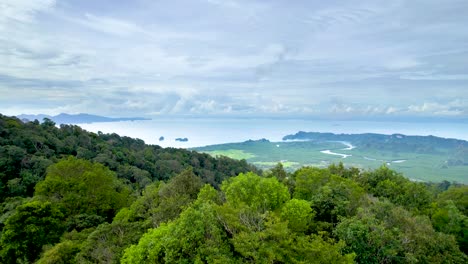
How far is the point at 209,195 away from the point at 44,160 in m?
36.2

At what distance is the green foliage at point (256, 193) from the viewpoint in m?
20.6

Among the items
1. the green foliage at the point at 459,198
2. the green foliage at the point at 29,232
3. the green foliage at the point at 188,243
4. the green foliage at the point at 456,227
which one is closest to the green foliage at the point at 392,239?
the green foliage at the point at 456,227

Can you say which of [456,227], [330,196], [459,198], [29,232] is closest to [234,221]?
[330,196]

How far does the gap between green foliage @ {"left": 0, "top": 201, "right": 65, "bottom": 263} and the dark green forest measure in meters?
0.07

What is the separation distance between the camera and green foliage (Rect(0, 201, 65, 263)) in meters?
24.1

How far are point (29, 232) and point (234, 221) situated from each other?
1822 centimetres

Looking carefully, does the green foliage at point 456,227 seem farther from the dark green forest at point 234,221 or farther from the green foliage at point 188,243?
the green foliage at point 188,243

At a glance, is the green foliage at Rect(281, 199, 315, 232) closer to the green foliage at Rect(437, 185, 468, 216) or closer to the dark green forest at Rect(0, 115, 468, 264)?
the dark green forest at Rect(0, 115, 468, 264)

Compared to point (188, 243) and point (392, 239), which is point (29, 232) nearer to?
point (188, 243)

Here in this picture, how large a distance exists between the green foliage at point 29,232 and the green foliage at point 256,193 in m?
15.2

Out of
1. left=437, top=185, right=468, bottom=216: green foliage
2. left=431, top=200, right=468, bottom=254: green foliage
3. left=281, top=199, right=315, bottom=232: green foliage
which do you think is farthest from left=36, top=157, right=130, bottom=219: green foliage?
left=437, top=185, right=468, bottom=216: green foliage

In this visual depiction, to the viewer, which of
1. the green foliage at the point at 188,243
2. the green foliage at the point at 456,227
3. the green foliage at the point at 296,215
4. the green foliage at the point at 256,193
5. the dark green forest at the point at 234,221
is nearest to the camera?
the green foliage at the point at 188,243

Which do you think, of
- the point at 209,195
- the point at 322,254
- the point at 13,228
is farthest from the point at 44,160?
the point at 322,254

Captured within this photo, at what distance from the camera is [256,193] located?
2092 centimetres
